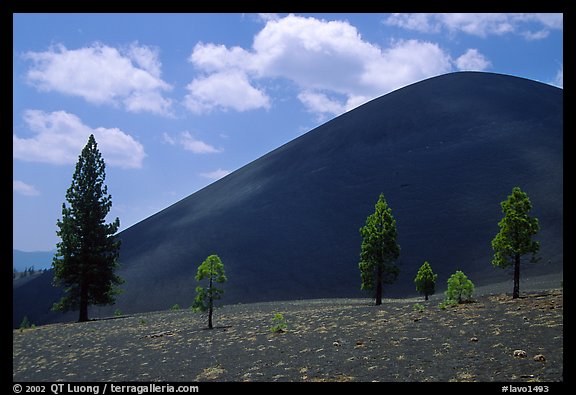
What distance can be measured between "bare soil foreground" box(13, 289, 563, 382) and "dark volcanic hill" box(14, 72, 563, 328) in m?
46.3

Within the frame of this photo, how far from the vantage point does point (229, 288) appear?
2968 inches

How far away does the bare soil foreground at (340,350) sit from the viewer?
11.8m

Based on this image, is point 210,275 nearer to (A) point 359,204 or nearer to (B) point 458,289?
(B) point 458,289

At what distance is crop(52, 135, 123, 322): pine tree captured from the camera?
38.4m

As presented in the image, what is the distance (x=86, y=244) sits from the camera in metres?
39.4

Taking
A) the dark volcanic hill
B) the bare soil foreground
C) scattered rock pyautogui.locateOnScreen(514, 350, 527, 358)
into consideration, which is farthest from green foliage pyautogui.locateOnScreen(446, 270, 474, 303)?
the dark volcanic hill

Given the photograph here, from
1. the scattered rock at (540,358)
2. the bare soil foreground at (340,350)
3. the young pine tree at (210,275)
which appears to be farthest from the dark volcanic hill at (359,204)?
the scattered rock at (540,358)

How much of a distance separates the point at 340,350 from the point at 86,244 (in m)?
30.7

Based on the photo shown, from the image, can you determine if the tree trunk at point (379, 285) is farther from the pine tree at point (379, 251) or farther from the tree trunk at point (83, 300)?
the tree trunk at point (83, 300)

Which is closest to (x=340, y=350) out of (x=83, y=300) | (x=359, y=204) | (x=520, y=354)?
(x=520, y=354)

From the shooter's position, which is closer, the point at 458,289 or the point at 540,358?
the point at 540,358

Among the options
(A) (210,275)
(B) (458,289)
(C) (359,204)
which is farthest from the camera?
(C) (359,204)

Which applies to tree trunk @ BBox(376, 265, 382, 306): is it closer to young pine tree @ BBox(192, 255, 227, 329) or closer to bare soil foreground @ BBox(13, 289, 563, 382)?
bare soil foreground @ BBox(13, 289, 563, 382)
